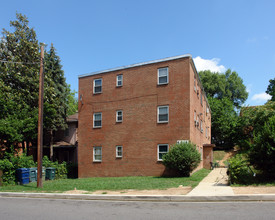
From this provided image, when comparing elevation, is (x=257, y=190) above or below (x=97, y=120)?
Result: below

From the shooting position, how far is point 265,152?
41.6ft

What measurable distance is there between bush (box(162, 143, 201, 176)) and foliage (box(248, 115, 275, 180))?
4639 millimetres

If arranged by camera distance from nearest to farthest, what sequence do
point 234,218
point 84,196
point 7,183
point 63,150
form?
point 234,218 → point 84,196 → point 7,183 → point 63,150

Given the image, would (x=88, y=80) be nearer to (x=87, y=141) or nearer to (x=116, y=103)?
(x=116, y=103)

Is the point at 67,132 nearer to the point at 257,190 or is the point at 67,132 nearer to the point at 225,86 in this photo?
the point at 257,190

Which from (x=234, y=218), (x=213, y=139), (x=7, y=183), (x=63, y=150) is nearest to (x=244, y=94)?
(x=213, y=139)

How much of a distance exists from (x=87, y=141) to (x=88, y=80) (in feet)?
17.6

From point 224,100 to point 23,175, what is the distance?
38.0 metres

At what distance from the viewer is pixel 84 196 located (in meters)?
11.2

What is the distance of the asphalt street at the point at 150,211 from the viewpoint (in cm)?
718

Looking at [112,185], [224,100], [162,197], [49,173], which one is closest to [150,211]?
[162,197]

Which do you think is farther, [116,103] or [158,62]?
[116,103]

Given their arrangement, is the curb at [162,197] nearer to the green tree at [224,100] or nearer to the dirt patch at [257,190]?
the dirt patch at [257,190]

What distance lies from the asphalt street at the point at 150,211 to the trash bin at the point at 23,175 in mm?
8462
